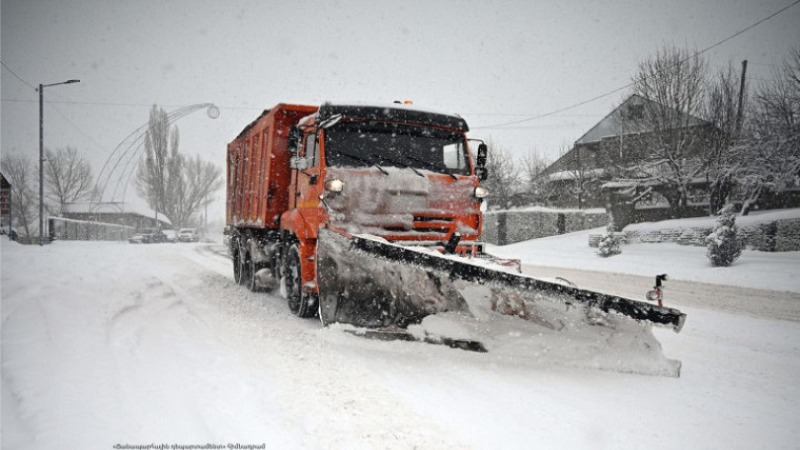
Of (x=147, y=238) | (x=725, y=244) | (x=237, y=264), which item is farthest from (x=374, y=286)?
(x=147, y=238)

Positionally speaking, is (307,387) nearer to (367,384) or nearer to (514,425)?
(367,384)

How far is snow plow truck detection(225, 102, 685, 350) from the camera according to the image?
4074mm

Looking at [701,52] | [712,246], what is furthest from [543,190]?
[712,246]

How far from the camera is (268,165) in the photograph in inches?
297

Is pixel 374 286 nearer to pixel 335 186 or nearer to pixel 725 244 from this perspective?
pixel 335 186

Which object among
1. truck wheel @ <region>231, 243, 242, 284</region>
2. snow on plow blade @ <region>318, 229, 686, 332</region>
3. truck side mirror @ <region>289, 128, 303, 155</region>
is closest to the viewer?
snow on plow blade @ <region>318, 229, 686, 332</region>

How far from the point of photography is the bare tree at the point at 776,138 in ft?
60.5

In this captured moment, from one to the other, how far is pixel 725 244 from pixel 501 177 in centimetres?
2303

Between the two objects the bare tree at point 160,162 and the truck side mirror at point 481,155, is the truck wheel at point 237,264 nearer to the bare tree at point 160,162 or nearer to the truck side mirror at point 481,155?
the truck side mirror at point 481,155

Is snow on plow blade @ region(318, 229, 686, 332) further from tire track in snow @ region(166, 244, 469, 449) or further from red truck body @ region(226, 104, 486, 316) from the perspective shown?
tire track in snow @ region(166, 244, 469, 449)

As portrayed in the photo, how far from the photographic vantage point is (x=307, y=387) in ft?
11.8

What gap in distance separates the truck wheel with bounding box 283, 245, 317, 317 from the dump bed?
1.10 meters

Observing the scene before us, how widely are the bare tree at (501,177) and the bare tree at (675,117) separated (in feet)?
36.4

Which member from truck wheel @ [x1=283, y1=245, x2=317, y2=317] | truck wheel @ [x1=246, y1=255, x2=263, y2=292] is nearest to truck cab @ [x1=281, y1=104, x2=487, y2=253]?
truck wheel @ [x1=283, y1=245, x2=317, y2=317]
